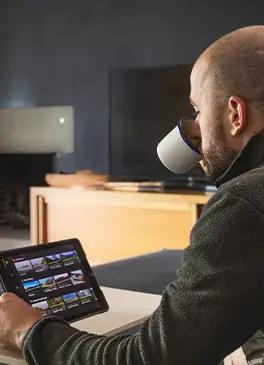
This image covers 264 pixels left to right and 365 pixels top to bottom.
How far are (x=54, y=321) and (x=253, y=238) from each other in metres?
0.38

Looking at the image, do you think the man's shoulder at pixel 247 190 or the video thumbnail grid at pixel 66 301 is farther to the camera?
the video thumbnail grid at pixel 66 301

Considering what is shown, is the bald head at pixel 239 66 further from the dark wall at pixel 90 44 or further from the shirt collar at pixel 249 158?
the dark wall at pixel 90 44

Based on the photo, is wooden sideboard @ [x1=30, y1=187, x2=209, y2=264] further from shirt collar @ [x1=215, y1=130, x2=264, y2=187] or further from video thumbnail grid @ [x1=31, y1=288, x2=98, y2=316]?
shirt collar @ [x1=215, y1=130, x2=264, y2=187]

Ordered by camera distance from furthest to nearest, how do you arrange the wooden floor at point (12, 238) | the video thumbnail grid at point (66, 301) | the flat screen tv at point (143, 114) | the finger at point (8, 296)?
the wooden floor at point (12, 238) < the flat screen tv at point (143, 114) < the video thumbnail grid at point (66, 301) < the finger at point (8, 296)

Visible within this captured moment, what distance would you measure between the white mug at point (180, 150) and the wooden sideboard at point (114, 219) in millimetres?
2297

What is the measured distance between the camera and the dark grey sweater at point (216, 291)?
906 millimetres

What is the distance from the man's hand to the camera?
110 cm

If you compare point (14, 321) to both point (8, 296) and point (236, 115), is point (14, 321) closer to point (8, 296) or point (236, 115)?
point (8, 296)

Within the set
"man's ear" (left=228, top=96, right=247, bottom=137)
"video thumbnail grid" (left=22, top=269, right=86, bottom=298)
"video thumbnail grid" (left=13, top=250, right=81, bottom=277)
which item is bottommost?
"video thumbnail grid" (left=22, top=269, right=86, bottom=298)

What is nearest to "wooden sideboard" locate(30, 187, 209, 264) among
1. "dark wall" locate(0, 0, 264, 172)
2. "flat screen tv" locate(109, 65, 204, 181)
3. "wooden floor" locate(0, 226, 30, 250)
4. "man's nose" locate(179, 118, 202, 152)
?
"wooden floor" locate(0, 226, 30, 250)

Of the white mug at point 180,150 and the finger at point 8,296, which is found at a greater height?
the white mug at point 180,150

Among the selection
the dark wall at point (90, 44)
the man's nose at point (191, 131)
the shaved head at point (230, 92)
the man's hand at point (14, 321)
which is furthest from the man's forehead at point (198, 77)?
the dark wall at point (90, 44)

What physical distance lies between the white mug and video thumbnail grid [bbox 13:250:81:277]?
0.94ft

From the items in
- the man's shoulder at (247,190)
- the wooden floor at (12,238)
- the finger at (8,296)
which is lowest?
the wooden floor at (12,238)
